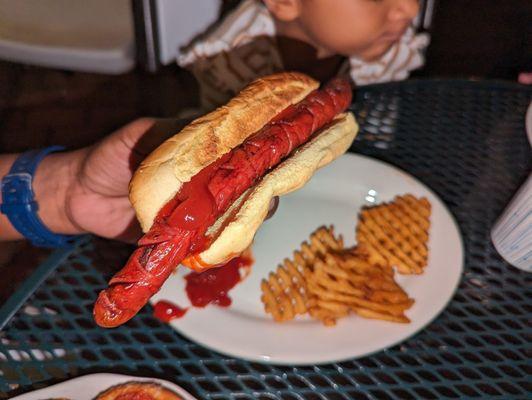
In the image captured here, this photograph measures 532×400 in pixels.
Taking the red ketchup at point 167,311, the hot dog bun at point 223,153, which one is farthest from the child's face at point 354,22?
the red ketchup at point 167,311

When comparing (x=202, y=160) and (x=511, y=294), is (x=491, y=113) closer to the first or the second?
(x=511, y=294)

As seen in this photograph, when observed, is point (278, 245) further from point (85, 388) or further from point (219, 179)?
point (85, 388)

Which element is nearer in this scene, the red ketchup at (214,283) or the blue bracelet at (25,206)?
the red ketchup at (214,283)

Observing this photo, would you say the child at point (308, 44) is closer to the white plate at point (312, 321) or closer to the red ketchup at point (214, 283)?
the white plate at point (312, 321)

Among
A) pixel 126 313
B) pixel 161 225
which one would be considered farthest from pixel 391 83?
pixel 126 313

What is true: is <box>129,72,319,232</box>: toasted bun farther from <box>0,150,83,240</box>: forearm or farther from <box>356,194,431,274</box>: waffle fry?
<box>0,150,83,240</box>: forearm

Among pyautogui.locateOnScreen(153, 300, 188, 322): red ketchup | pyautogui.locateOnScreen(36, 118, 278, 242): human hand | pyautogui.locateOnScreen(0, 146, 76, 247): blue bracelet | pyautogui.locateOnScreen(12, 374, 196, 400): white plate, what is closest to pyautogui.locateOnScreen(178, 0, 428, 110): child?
pyautogui.locateOnScreen(36, 118, 278, 242): human hand

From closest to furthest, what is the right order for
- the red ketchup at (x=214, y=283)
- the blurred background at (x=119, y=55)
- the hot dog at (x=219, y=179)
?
the hot dog at (x=219, y=179) → the red ketchup at (x=214, y=283) → the blurred background at (x=119, y=55)
